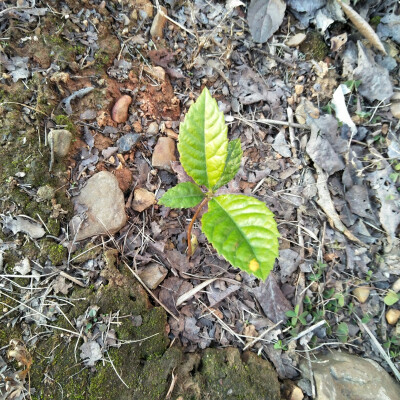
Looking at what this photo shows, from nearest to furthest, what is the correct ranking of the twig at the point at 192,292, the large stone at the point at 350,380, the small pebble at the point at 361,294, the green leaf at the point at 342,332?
the large stone at the point at 350,380
the twig at the point at 192,292
the green leaf at the point at 342,332
the small pebble at the point at 361,294

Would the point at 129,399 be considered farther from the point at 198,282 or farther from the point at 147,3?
the point at 147,3

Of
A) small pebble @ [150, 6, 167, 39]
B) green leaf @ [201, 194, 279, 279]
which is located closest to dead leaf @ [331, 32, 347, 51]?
small pebble @ [150, 6, 167, 39]

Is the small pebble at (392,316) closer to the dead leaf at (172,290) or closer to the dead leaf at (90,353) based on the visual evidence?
the dead leaf at (172,290)

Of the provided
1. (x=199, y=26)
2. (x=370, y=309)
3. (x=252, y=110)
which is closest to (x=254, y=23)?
(x=199, y=26)

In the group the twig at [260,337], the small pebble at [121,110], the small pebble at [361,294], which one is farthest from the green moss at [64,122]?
the small pebble at [361,294]

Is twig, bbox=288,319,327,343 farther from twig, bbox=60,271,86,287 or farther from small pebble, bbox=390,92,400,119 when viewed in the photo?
small pebble, bbox=390,92,400,119
